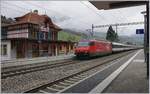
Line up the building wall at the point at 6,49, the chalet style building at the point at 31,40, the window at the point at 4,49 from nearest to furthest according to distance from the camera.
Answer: the building wall at the point at 6,49, the window at the point at 4,49, the chalet style building at the point at 31,40

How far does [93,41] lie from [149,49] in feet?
69.4

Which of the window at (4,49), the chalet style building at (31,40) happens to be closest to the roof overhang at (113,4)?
the chalet style building at (31,40)

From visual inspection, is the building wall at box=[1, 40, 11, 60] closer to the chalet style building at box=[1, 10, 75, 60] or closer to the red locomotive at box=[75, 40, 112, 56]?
the chalet style building at box=[1, 10, 75, 60]

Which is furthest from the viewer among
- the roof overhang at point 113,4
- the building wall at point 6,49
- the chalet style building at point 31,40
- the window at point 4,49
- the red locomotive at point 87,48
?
the chalet style building at point 31,40

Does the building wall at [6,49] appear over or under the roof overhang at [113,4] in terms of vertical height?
under

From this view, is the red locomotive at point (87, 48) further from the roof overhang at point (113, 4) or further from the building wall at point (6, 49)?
the roof overhang at point (113, 4)

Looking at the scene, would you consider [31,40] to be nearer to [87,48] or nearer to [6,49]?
[6,49]

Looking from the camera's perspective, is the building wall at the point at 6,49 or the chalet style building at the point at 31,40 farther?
the chalet style building at the point at 31,40

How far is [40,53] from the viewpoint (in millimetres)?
38625

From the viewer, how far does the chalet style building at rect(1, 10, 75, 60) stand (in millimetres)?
33969

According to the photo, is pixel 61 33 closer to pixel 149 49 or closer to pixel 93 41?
pixel 93 41

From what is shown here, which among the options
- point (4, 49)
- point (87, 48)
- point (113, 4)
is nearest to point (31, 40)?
point (4, 49)

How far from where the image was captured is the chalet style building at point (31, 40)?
34.0 m

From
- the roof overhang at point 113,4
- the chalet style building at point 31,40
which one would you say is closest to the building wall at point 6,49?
the chalet style building at point 31,40
